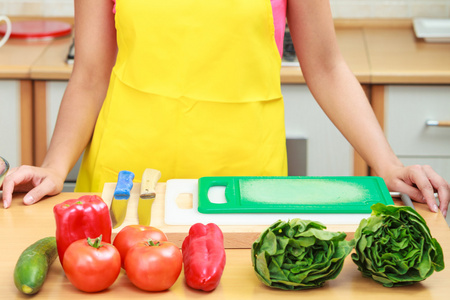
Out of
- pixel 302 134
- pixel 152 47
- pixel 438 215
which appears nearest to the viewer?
pixel 438 215

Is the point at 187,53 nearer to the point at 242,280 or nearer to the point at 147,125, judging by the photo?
the point at 147,125

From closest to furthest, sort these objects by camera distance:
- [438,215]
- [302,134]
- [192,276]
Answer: [192,276]
[438,215]
[302,134]

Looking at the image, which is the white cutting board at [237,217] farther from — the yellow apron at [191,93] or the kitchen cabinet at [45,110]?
the kitchen cabinet at [45,110]

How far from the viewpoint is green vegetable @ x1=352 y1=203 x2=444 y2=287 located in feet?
3.00

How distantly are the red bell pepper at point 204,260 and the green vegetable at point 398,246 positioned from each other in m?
0.18

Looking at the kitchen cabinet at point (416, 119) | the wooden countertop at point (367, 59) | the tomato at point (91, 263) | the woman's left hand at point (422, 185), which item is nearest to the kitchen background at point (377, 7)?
the wooden countertop at point (367, 59)

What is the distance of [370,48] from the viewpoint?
2457mm

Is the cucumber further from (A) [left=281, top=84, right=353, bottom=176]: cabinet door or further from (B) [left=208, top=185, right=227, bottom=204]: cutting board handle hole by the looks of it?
(A) [left=281, top=84, right=353, bottom=176]: cabinet door

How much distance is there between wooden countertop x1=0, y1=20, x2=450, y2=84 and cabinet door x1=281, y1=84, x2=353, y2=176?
0.10 m

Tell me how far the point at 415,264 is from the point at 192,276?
291 millimetres

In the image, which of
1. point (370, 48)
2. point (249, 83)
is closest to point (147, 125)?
point (249, 83)

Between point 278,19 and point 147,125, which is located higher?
point 278,19

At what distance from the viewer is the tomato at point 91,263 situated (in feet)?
2.88

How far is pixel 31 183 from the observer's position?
1274mm
